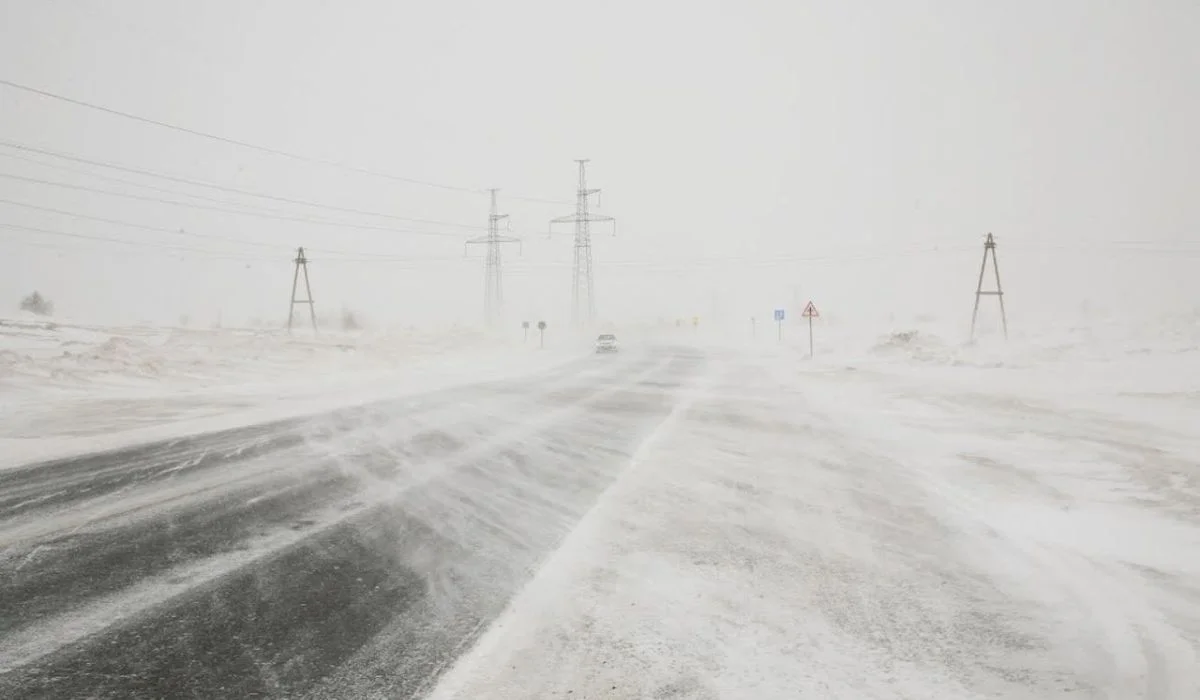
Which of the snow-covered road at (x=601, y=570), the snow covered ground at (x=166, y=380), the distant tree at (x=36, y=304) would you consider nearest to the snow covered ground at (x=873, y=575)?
the snow-covered road at (x=601, y=570)

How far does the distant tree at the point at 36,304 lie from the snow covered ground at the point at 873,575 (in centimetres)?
4827

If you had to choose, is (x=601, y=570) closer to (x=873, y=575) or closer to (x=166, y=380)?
(x=873, y=575)

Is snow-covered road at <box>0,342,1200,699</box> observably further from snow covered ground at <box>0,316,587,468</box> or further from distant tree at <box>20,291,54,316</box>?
distant tree at <box>20,291,54,316</box>

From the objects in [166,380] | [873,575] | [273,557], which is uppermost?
[166,380]

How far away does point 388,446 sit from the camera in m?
7.89

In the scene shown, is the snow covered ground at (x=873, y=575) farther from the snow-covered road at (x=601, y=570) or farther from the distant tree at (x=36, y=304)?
the distant tree at (x=36, y=304)

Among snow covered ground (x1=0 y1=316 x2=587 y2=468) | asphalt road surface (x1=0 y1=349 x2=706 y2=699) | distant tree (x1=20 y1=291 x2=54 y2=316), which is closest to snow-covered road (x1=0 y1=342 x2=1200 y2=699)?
asphalt road surface (x1=0 y1=349 x2=706 y2=699)

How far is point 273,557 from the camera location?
3918 millimetres

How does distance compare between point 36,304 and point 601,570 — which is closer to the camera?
point 601,570

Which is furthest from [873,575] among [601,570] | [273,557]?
[273,557]

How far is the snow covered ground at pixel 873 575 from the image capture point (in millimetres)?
2605

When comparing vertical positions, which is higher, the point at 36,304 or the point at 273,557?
the point at 36,304

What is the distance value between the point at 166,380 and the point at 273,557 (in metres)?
14.2

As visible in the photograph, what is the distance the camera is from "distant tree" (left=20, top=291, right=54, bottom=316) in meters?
39.5
